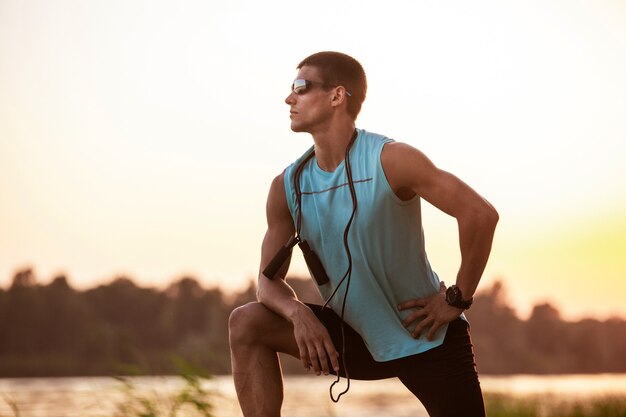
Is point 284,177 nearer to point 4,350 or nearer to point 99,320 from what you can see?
point 99,320

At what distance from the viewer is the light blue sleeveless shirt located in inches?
151

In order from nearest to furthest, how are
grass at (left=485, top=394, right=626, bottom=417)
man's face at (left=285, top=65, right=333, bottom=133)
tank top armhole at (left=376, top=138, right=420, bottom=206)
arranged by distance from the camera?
tank top armhole at (left=376, top=138, right=420, bottom=206)
man's face at (left=285, top=65, right=333, bottom=133)
grass at (left=485, top=394, right=626, bottom=417)

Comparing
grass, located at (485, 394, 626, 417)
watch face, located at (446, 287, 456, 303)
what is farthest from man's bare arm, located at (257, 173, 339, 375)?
grass, located at (485, 394, 626, 417)

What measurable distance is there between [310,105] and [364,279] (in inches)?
34.8

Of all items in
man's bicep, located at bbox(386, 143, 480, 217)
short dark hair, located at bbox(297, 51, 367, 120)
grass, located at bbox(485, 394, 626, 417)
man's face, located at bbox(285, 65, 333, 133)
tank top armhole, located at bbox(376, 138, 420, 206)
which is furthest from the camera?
grass, located at bbox(485, 394, 626, 417)

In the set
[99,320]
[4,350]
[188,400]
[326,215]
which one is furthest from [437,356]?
[4,350]

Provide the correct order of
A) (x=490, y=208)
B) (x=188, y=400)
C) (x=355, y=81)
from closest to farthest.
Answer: (x=490, y=208) → (x=355, y=81) → (x=188, y=400)

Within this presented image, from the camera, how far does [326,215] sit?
3.93 meters

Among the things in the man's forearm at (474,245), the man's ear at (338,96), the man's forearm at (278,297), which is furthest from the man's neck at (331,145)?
the man's forearm at (474,245)

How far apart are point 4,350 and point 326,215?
9984cm

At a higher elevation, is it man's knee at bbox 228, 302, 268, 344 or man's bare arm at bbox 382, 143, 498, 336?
man's bare arm at bbox 382, 143, 498, 336

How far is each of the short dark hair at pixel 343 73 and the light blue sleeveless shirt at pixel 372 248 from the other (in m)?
0.31

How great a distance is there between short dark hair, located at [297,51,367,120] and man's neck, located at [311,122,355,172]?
0.19 metres

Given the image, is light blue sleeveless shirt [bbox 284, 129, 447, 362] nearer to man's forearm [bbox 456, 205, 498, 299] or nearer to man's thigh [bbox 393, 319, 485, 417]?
man's thigh [bbox 393, 319, 485, 417]
